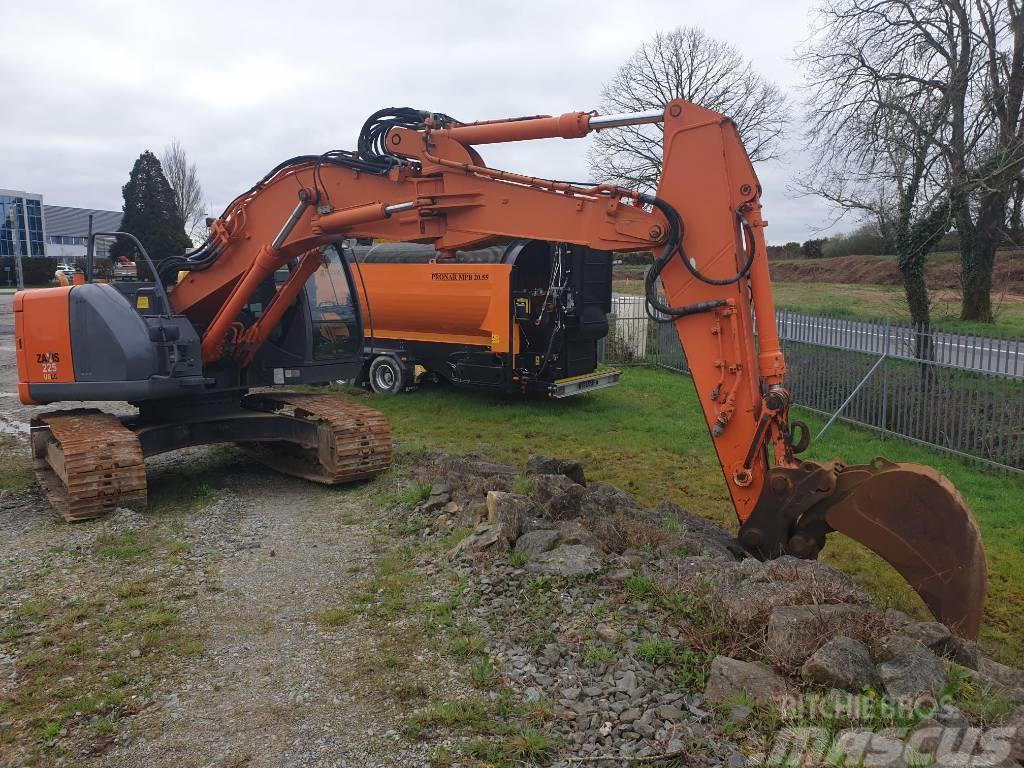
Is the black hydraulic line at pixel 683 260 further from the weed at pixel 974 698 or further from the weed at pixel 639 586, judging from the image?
the weed at pixel 974 698

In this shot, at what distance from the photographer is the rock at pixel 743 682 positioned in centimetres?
347

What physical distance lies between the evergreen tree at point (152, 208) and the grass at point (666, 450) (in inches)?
948

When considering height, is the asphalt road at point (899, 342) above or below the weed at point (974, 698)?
above

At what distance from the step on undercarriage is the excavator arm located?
5.38 feet

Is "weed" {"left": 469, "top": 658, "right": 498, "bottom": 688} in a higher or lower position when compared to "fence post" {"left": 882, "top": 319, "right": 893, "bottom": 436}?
lower

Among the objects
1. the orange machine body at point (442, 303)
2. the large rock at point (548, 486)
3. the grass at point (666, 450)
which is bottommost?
the grass at point (666, 450)

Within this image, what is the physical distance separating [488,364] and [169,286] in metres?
5.44

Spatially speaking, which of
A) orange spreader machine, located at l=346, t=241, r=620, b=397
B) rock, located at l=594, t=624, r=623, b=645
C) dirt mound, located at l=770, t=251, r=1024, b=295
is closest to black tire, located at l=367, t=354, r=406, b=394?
orange spreader machine, located at l=346, t=241, r=620, b=397

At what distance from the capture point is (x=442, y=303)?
516 inches

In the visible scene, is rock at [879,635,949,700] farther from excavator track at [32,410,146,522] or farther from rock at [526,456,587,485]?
excavator track at [32,410,146,522]

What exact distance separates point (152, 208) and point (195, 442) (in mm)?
33064

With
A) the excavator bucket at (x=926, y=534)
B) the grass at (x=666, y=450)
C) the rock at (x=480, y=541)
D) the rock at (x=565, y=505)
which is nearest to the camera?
the excavator bucket at (x=926, y=534)

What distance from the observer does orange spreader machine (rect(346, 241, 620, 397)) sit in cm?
1237

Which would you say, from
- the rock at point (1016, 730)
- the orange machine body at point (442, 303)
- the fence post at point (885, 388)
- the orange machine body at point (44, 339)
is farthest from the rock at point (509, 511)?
the fence post at point (885, 388)
